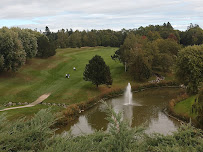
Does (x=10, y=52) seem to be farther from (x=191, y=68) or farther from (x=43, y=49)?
(x=191, y=68)

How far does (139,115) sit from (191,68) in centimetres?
1252

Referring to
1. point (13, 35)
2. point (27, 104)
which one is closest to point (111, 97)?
point (27, 104)

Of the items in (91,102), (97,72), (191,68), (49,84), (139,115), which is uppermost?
(191,68)

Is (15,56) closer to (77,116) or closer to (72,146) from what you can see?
(77,116)

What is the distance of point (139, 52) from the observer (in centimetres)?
4997

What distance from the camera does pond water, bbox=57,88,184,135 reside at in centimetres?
2611

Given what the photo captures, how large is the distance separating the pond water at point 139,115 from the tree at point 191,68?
485 centimetres

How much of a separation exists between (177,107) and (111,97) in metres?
12.4

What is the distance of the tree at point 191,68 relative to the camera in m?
34.0

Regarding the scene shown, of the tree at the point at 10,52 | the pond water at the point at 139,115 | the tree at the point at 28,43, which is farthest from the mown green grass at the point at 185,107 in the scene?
the tree at the point at 28,43

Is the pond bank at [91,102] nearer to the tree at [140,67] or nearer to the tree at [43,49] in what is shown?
the tree at [140,67]

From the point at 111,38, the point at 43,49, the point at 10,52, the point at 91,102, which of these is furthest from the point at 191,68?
the point at 111,38

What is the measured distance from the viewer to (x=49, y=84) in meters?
43.5

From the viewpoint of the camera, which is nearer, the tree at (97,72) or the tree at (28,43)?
the tree at (97,72)
